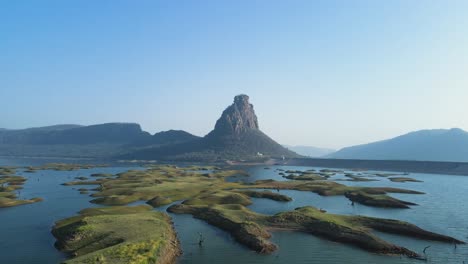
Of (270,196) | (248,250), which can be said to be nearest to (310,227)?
(248,250)

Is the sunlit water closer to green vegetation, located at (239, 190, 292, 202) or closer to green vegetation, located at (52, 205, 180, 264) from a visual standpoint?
green vegetation, located at (52, 205, 180, 264)

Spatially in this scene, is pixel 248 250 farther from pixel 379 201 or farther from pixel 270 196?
pixel 379 201

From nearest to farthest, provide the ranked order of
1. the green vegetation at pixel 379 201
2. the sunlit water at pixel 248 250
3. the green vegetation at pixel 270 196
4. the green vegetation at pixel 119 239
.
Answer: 1. the green vegetation at pixel 119 239
2. the sunlit water at pixel 248 250
3. the green vegetation at pixel 379 201
4. the green vegetation at pixel 270 196

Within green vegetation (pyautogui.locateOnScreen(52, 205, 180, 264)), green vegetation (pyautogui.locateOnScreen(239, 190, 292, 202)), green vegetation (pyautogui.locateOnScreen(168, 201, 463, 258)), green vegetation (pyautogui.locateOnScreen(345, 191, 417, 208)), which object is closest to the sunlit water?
green vegetation (pyautogui.locateOnScreen(168, 201, 463, 258))

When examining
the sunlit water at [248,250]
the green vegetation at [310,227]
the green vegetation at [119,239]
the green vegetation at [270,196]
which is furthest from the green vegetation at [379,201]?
the green vegetation at [119,239]

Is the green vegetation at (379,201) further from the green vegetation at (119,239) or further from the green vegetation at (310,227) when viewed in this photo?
the green vegetation at (119,239)

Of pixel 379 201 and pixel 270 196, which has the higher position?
pixel 379 201

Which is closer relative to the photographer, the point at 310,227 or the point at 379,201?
the point at 310,227

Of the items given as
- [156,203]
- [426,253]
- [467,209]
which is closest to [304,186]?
[467,209]
